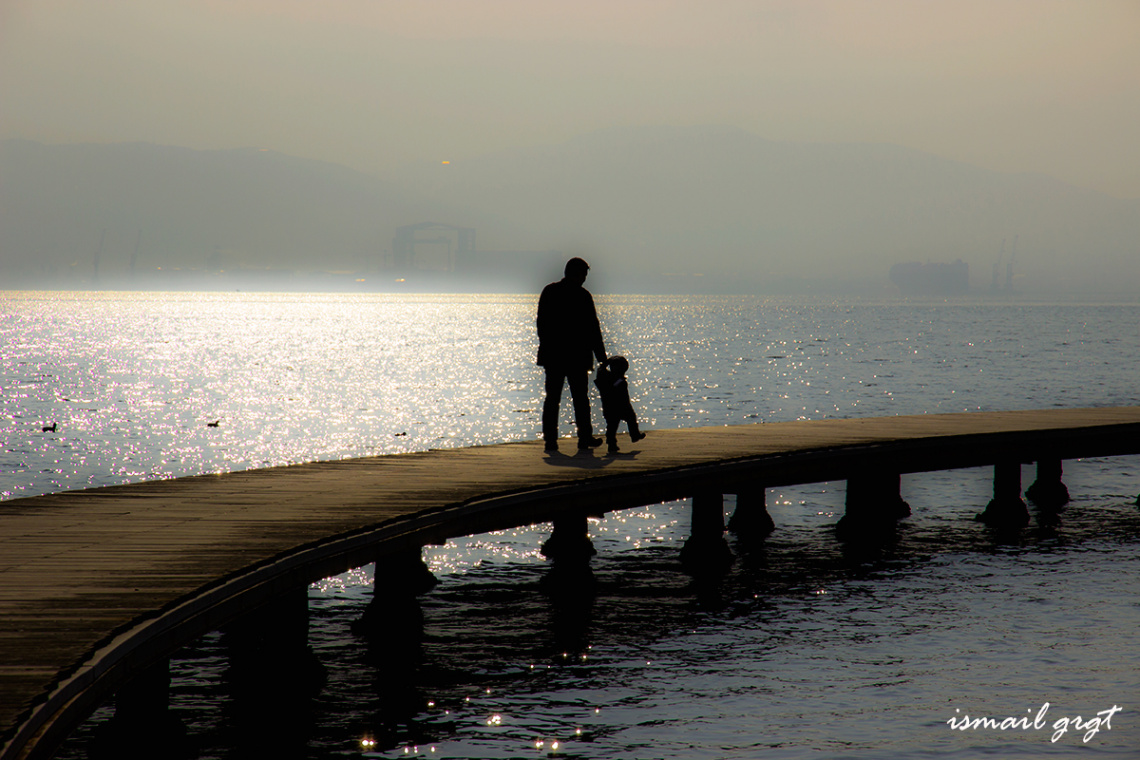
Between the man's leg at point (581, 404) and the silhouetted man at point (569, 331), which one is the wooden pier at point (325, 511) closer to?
the man's leg at point (581, 404)

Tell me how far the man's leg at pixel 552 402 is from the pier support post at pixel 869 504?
16.5ft

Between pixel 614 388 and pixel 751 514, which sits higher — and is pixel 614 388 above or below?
above

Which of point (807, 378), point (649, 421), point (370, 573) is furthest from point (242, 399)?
point (370, 573)

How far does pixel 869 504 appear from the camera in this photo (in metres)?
16.3

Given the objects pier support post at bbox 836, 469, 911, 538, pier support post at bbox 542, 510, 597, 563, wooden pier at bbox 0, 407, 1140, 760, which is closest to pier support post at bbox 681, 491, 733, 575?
wooden pier at bbox 0, 407, 1140, 760

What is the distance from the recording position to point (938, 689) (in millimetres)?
9664

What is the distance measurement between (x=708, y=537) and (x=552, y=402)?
3138 mm

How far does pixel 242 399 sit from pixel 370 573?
43.0m

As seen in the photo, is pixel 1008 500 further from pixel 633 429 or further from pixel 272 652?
pixel 272 652

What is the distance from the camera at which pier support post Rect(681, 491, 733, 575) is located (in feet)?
47.8

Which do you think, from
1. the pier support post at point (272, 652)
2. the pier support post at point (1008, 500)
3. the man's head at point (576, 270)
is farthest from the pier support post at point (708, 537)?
the pier support post at point (272, 652)

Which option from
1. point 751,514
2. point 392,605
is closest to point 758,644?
point 392,605

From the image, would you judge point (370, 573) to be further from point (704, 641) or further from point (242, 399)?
point (242, 399)

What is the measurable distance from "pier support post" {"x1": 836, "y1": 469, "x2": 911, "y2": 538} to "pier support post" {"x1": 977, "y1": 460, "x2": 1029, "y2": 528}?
7.63 feet
